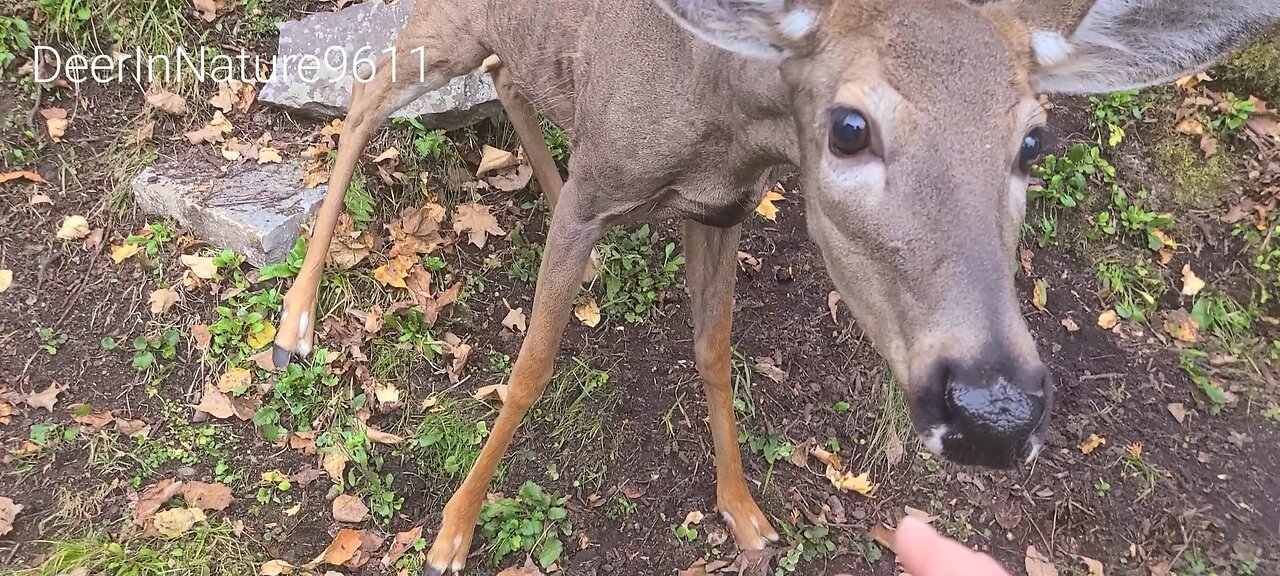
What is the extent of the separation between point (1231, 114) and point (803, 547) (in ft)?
13.1

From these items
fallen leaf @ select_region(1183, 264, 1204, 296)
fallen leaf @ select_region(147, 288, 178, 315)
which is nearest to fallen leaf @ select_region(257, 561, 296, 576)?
fallen leaf @ select_region(147, 288, 178, 315)

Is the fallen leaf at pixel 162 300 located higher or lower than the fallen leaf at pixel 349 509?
higher

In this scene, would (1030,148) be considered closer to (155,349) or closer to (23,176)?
(155,349)

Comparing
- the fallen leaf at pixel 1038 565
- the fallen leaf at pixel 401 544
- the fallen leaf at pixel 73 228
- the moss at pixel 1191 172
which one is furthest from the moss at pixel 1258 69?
the fallen leaf at pixel 73 228

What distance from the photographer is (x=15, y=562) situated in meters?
3.70

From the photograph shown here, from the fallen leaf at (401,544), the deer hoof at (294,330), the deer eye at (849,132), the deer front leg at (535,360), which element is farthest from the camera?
the deer hoof at (294,330)

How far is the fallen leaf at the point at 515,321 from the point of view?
468 centimetres

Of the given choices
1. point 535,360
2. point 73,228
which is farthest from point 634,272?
point 73,228

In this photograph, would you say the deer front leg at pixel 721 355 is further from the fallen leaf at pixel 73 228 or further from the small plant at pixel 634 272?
the fallen leaf at pixel 73 228

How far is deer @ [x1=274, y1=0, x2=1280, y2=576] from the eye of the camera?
184 centimetres

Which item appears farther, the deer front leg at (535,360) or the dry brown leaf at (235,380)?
the dry brown leaf at (235,380)

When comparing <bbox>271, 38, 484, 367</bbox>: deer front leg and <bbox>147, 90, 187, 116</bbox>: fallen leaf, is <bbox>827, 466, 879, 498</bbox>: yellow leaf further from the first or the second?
<bbox>147, 90, 187, 116</bbox>: fallen leaf

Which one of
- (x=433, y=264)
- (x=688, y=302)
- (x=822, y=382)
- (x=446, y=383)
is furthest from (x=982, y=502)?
(x=433, y=264)

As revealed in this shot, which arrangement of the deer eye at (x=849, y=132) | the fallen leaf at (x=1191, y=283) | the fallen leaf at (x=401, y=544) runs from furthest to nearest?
the fallen leaf at (x=1191, y=283)
the fallen leaf at (x=401, y=544)
the deer eye at (x=849, y=132)
